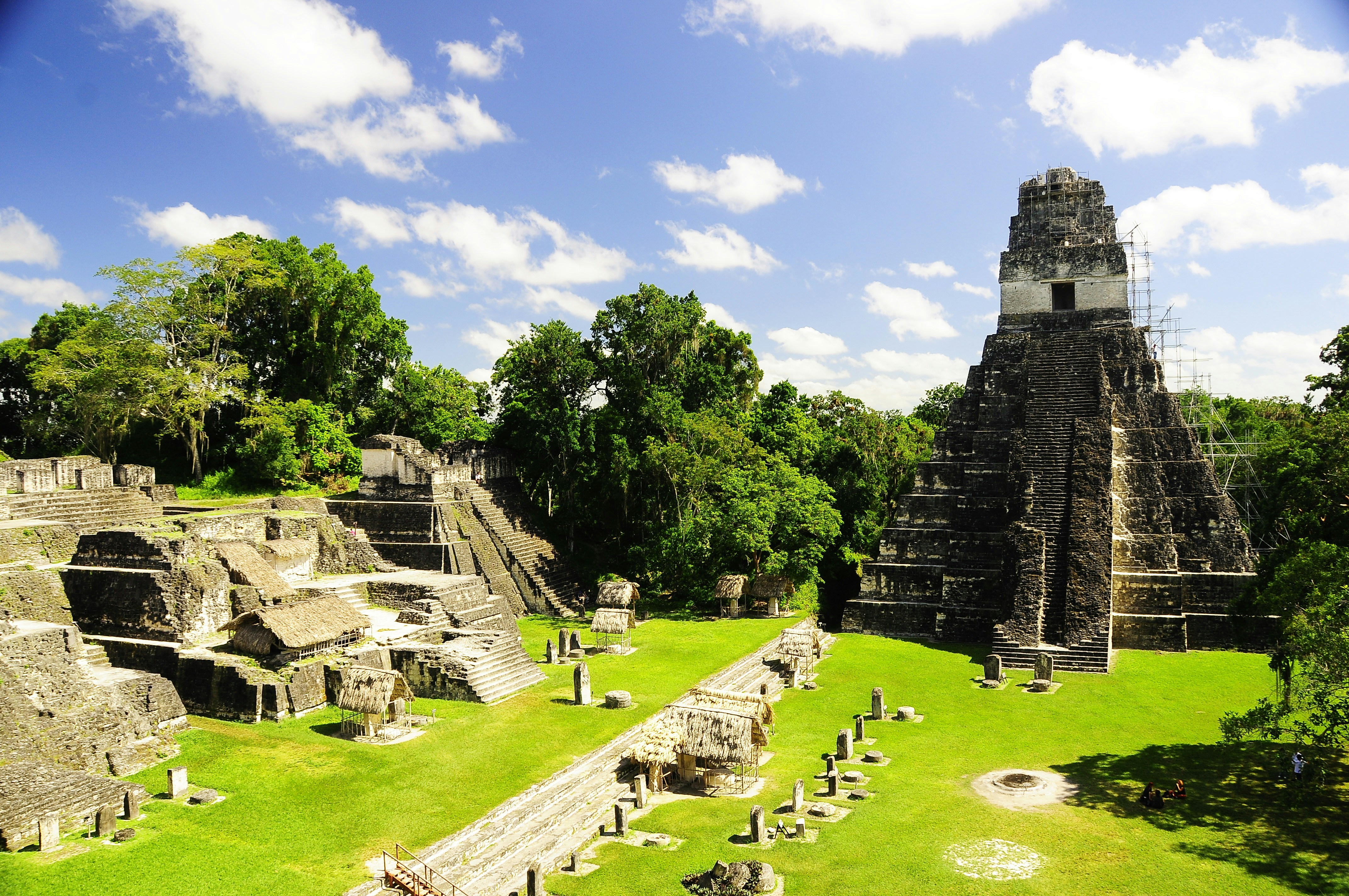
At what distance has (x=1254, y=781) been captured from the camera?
13445 mm

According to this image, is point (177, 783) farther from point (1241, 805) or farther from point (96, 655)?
point (1241, 805)

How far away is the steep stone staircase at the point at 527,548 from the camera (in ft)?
95.6

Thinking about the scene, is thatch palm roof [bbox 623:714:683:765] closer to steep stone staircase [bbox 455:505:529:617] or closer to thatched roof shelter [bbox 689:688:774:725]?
thatched roof shelter [bbox 689:688:774:725]

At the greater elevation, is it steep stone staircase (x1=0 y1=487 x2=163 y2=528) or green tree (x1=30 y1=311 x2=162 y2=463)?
green tree (x1=30 y1=311 x2=162 y2=463)

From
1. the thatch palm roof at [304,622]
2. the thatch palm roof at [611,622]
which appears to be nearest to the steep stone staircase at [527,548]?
the thatch palm roof at [611,622]

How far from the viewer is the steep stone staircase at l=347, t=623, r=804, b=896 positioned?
455 inches

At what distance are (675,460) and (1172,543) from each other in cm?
1581

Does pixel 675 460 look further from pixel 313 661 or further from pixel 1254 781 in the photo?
pixel 1254 781

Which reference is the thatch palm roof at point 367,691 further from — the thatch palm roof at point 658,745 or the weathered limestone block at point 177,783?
the thatch palm roof at point 658,745

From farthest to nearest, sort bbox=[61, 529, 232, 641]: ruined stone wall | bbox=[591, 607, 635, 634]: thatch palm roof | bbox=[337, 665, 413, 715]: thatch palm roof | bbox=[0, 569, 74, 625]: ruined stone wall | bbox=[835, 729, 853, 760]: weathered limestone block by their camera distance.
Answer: bbox=[591, 607, 635, 634]: thatch palm roof → bbox=[61, 529, 232, 641]: ruined stone wall → bbox=[0, 569, 74, 625]: ruined stone wall → bbox=[337, 665, 413, 715]: thatch palm roof → bbox=[835, 729, 853, 760]: weathered limestone block

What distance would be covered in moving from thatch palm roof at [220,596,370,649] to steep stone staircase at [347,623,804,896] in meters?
7.16

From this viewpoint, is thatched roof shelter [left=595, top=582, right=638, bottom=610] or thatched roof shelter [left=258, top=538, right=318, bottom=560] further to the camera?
thatched roof shelter [left=595, top=582, right=638, bottom=610]

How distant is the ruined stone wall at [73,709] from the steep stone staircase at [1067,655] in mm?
18447

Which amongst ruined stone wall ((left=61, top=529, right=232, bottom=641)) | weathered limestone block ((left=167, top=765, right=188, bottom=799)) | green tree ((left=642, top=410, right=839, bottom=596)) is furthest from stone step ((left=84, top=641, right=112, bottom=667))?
green tree ((left=642, top=410, right=839, bottom=596))
